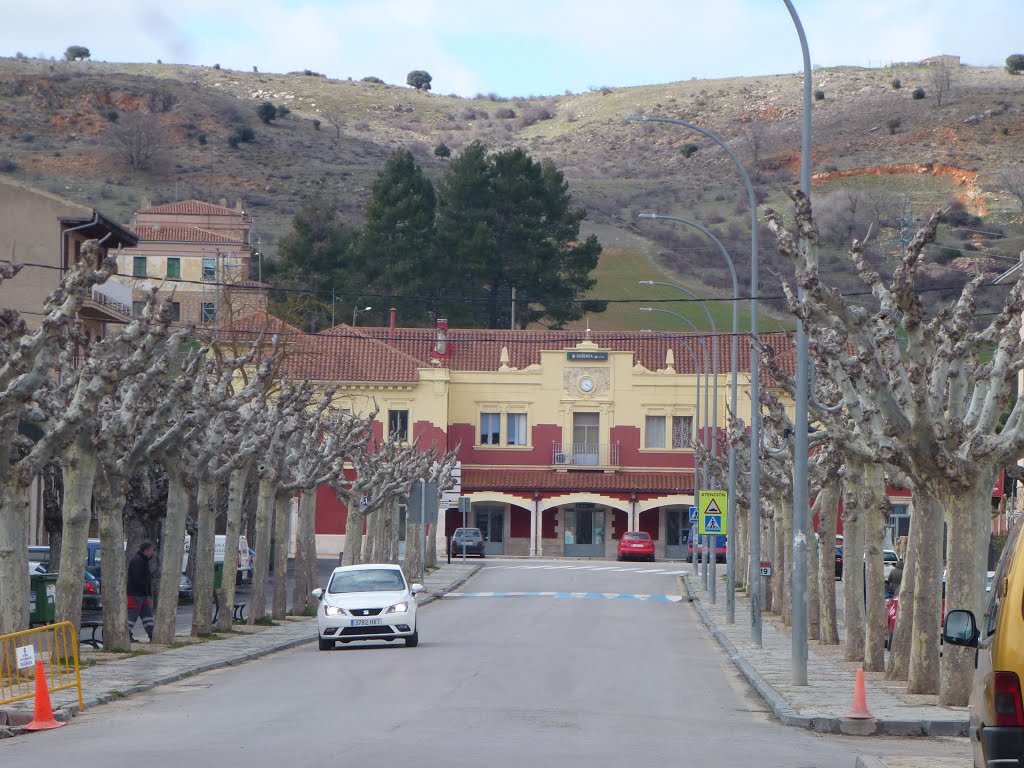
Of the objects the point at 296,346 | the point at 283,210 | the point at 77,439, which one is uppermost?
the point at 283,210

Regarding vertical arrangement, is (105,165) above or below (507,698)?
above

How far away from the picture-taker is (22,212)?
49031 millimetres

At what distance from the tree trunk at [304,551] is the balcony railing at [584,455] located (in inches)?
1691

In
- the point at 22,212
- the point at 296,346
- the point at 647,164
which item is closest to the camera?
the point at 22,212

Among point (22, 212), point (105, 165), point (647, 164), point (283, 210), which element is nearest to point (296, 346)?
point (22, 212)

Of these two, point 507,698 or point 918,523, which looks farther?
point 918,523

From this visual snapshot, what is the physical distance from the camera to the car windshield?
28.9 m

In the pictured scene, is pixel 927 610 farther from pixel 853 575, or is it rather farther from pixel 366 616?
pixel 366 616

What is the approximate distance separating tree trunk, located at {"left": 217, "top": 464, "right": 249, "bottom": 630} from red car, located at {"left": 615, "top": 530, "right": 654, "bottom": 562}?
45.2 metres

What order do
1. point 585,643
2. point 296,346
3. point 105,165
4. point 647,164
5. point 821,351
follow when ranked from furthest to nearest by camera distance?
point 647,164 → point 105,165 → point 296,346 → point 585,643 → point 821,351

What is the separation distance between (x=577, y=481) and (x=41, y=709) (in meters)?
65.1

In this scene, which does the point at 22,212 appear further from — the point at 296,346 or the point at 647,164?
the point at 647,164

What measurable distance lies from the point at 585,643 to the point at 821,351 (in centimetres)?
1230

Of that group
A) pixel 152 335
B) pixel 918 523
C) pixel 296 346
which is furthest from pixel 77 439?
pixel 296 346
